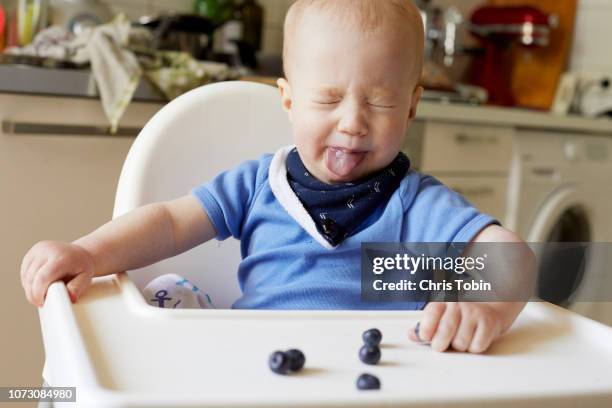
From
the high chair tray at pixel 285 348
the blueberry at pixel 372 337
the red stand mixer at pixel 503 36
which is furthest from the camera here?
the red stand mixer at pixel 503 36

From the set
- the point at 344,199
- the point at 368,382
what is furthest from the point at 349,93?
the point at 368,382

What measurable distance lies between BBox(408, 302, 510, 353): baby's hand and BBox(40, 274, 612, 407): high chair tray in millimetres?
11

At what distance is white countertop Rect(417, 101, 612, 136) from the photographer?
2.22 metres

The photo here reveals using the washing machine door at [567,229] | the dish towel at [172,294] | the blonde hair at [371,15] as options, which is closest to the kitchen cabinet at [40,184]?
the dish towel at [172,294]

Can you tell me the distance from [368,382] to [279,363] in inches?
2.6

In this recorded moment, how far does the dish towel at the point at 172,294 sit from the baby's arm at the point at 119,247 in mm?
50

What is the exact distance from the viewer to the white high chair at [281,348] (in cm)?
53

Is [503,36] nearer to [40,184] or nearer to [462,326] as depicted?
[40,184]

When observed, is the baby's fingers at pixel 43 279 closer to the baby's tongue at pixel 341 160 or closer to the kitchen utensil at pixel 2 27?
the baby's tongue at pixel 341 160

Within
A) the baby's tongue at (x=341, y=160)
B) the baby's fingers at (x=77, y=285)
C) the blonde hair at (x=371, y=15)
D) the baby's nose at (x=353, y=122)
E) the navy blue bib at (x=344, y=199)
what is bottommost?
the baby's fingers at (x=77, y=285)

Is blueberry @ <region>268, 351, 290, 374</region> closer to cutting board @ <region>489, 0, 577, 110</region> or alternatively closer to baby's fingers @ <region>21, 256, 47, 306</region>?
baby's fingers @ <region>21, 256, 47, 306</region>

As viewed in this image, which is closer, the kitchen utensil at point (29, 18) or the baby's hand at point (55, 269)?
the baby's hand at point (55, 269)

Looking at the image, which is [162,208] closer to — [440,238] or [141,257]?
[141,257]

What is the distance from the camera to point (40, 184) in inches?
68.4
